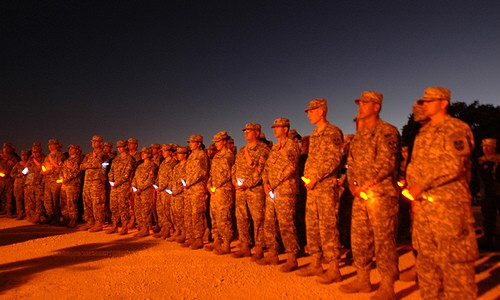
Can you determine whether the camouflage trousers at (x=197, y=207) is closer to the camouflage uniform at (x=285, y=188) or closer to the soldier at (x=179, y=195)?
the soldier at (x=179, y=195)

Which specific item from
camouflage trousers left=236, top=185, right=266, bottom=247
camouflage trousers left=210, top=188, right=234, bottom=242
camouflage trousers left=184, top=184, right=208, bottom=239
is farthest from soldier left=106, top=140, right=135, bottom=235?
camouflage trousers left=236, top=185, right=266, bottom=247

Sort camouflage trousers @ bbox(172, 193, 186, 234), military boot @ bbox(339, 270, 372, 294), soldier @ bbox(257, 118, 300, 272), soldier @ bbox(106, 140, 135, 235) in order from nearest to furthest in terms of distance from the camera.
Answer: military boot @ bbox(339, 270, 372, 294) < soldier @ bbox(257, 118, 300, 272) < camouflage trousers @ bbox(172, 193, 186, 234) < soldier @ bbox(106, 140, 135, 235)

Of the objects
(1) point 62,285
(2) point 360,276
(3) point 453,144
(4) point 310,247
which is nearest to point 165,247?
(1) point 62,285

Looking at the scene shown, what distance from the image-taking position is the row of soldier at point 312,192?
3.81 metres

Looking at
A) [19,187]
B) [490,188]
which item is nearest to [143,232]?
[19,187]

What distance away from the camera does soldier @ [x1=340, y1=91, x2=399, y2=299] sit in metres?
4.55

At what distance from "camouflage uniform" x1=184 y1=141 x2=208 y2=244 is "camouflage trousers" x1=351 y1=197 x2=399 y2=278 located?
13.7ft

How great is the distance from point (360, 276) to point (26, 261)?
675 cm

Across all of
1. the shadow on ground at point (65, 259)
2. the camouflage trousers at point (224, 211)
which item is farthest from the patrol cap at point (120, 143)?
the camouflage trousers at point (224, 211)

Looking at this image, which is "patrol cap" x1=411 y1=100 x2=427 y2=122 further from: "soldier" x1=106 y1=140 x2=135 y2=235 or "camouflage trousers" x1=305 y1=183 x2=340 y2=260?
"soldier" x1=106 y1=140 x2=135 y2=235

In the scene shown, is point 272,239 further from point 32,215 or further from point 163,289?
point 32,215

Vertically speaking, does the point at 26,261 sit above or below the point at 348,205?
below

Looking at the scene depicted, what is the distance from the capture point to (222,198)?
A: 7.53 m

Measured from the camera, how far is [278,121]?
21.6 ft
